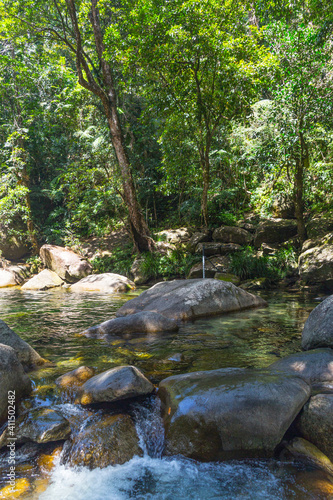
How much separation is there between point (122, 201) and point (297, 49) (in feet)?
30.5

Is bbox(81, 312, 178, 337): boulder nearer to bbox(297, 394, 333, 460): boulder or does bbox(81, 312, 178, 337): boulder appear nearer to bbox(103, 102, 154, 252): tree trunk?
bbox(297, 394, 333, 460): boulder

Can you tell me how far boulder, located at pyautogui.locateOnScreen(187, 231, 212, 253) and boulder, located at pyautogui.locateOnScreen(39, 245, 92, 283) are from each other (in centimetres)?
500

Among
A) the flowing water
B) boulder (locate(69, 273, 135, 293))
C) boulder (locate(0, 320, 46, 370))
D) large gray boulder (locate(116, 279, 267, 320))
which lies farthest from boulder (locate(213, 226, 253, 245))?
boulder (locate(0, 320, 46, 370))

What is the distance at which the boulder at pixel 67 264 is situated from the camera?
46.7 ft

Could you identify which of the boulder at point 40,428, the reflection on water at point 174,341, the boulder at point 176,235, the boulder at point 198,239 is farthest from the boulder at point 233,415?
the boulder at point 176,235

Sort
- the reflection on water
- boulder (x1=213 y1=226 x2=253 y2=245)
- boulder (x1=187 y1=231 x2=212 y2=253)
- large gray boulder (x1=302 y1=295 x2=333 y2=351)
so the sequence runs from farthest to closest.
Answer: boulder (x1=187 y1=231 x2=212 y2=253), boulder (x1=213 y1=226 x2=253 y2=245), the reflection on water, large gray boulder (x1=302 y1=295 x2=333 y2=351)

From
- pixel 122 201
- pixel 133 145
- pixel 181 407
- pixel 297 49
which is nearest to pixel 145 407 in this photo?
pixel 181 407

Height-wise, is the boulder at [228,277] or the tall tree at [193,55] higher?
the tall tree at [193,55]

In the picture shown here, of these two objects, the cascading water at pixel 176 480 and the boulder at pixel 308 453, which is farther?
the boulder at pixel 308 453

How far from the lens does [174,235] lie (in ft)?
47.3

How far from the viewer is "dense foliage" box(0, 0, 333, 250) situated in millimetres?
8492

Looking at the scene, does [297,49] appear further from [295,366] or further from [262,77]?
[295,366]

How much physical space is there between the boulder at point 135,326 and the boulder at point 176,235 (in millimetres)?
8527

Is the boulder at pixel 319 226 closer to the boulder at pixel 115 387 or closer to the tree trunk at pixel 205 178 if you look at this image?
the tree trunk at pixel 205 178
